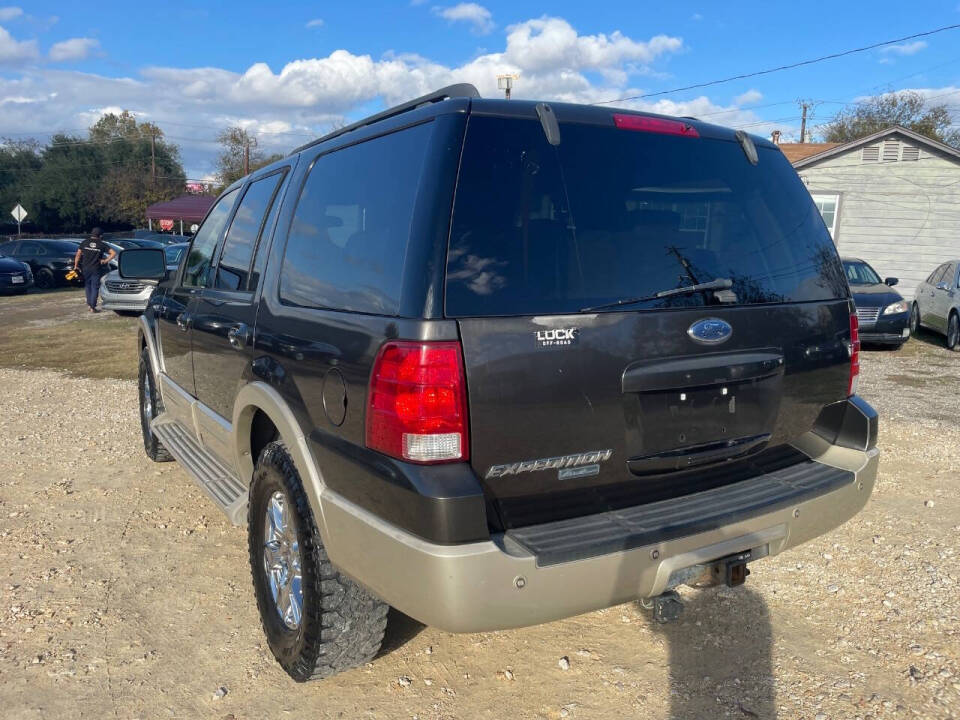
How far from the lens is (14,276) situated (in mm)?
21688

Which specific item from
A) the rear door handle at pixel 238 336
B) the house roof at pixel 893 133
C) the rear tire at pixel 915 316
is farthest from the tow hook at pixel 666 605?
the house roof at pixel 893 133

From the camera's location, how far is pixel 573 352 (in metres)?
2.36

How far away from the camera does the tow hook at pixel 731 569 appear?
2.61m

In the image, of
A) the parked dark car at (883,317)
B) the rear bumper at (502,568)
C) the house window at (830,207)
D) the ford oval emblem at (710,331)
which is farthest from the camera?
the house window at (830,207)

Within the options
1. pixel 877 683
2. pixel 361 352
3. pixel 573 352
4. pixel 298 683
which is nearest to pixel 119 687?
pixel 298 683

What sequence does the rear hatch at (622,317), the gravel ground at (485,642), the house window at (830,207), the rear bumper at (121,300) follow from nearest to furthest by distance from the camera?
the rear hatch at (622,317), the gravel ground at (485,642), the rear bumper at (121,300), the house window at (830,207)

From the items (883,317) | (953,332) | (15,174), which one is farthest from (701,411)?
(15,174)

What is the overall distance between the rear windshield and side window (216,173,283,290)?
5.02ft

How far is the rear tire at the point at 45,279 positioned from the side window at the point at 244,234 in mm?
23595

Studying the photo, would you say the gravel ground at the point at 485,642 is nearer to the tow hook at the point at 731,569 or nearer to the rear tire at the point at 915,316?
the tow hook at the point at 731,569

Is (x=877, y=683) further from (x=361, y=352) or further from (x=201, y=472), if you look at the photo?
(x=201, y=472)

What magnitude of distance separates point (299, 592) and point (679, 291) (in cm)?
180

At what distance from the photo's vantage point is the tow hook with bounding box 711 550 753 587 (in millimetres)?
2611

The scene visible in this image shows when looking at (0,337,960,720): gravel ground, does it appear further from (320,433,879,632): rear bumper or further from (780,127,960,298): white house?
(780,127,960,298): white house
